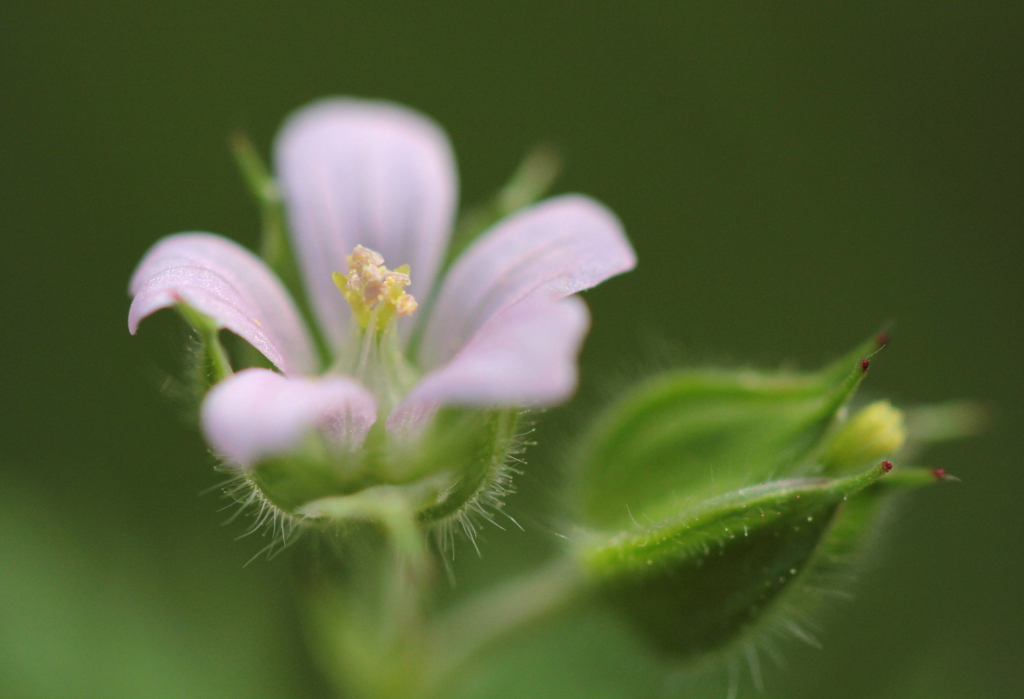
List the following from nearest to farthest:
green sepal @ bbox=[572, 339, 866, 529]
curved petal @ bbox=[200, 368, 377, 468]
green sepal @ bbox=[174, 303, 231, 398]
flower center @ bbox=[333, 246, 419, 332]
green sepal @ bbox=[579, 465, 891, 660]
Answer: curved petal @ bbox=[200, 368, 377, 468] → green sepal @ bbox=[174, 303, 231, 398] → green sepal @ bbox=[579, 465, 891, 660] → green sepal @ bbox=[572, 339, 866, 529] → flower center @ bbox=[333, 246, 419, 332]

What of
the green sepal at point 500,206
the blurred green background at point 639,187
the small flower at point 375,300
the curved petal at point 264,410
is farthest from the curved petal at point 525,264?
the blurred green background at point 639,187

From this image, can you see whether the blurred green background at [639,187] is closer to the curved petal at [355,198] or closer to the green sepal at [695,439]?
the green sepal at [695,439]

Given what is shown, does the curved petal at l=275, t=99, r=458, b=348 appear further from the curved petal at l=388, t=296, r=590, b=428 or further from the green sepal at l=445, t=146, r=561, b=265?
the curved petal at l=388, t=296, r=590, b=428

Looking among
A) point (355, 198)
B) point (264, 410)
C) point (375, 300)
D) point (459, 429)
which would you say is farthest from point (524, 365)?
point (355, 198)

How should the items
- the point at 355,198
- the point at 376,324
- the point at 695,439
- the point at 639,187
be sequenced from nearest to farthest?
the point at 376,324
the point at 695,439
the point at 355,198
the point at 639,187

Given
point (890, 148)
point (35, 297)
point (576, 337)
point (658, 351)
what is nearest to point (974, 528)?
point (890, 148)

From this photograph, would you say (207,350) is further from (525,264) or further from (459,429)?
(525,264)

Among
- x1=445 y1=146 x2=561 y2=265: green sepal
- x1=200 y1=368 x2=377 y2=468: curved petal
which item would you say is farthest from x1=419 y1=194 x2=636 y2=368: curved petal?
x1=200 y1=368 x2=377 y2=468: curved petal
